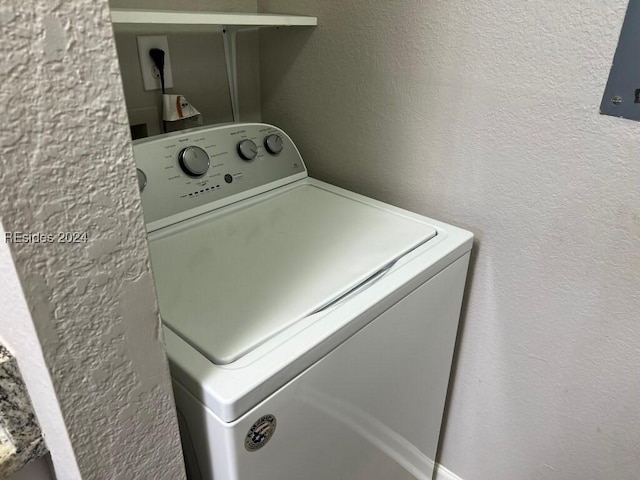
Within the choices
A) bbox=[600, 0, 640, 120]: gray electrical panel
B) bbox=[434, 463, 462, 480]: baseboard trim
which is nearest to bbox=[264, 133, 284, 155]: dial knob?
bbox=[600, 0, 640, 120]: gray electrical panel

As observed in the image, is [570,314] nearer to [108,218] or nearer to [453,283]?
[453,283]

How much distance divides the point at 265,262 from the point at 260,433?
287 millimetres

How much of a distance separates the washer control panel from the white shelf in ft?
0.69

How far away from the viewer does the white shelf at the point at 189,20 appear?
2.56 ft

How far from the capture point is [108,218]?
1.32 ft

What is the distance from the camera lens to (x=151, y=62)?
104 centimetres

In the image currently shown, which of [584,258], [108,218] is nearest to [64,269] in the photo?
[108,218]

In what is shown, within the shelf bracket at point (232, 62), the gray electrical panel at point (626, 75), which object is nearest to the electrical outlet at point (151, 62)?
the shelf bracket at point (232, 62)

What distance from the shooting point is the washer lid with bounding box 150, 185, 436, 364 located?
0.67m

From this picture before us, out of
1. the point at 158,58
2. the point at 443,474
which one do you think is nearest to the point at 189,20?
the point at 158,58

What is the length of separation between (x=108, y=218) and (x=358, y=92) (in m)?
0.76

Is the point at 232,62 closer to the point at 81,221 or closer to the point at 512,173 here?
the point at 512,173

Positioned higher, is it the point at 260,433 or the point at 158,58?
the point at 158,58

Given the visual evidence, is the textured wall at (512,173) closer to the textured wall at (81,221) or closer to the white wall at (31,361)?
the textured wall at (81,221)
